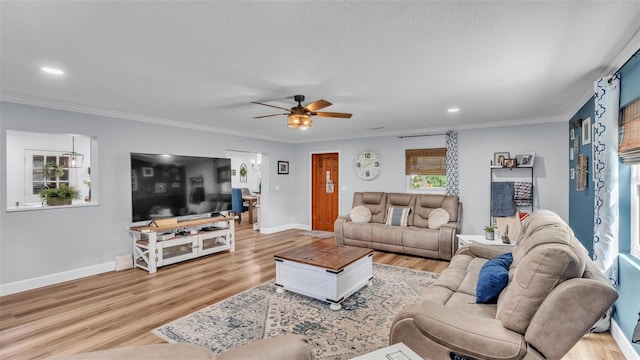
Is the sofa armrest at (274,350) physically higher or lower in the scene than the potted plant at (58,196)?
lower

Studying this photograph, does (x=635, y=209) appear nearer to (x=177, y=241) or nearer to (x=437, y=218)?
(x=437, y=218)

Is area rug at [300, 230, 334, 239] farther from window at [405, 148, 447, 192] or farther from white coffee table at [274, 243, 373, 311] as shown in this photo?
white coffee table at [274, 243, 373, 311]

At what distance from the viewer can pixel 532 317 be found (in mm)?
1479

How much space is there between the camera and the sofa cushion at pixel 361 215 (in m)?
5.70

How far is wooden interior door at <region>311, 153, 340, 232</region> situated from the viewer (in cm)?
716

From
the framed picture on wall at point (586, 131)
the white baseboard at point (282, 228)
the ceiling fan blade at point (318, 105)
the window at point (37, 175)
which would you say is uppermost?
the ceiling fan blade at point (318, 105)

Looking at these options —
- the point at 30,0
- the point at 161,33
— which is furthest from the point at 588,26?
the point at 30,0

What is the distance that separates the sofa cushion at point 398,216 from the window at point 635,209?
3223mm

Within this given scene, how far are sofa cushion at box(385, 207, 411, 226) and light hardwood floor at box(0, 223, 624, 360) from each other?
68 cm

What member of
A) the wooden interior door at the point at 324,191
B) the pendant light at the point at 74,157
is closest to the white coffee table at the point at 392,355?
the wooden interior door at the point at 324,191

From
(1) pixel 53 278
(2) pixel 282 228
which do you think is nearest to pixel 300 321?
(1) pixel 53 278

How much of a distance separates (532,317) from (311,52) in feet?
7.13

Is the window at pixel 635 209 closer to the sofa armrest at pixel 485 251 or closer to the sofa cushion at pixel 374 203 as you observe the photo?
the sofa armrest at pixel 485 251

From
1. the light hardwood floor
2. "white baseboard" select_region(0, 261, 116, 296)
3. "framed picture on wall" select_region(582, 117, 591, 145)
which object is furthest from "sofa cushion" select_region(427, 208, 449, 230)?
"white baseboard" select_region(0, 261, 116, 296)
